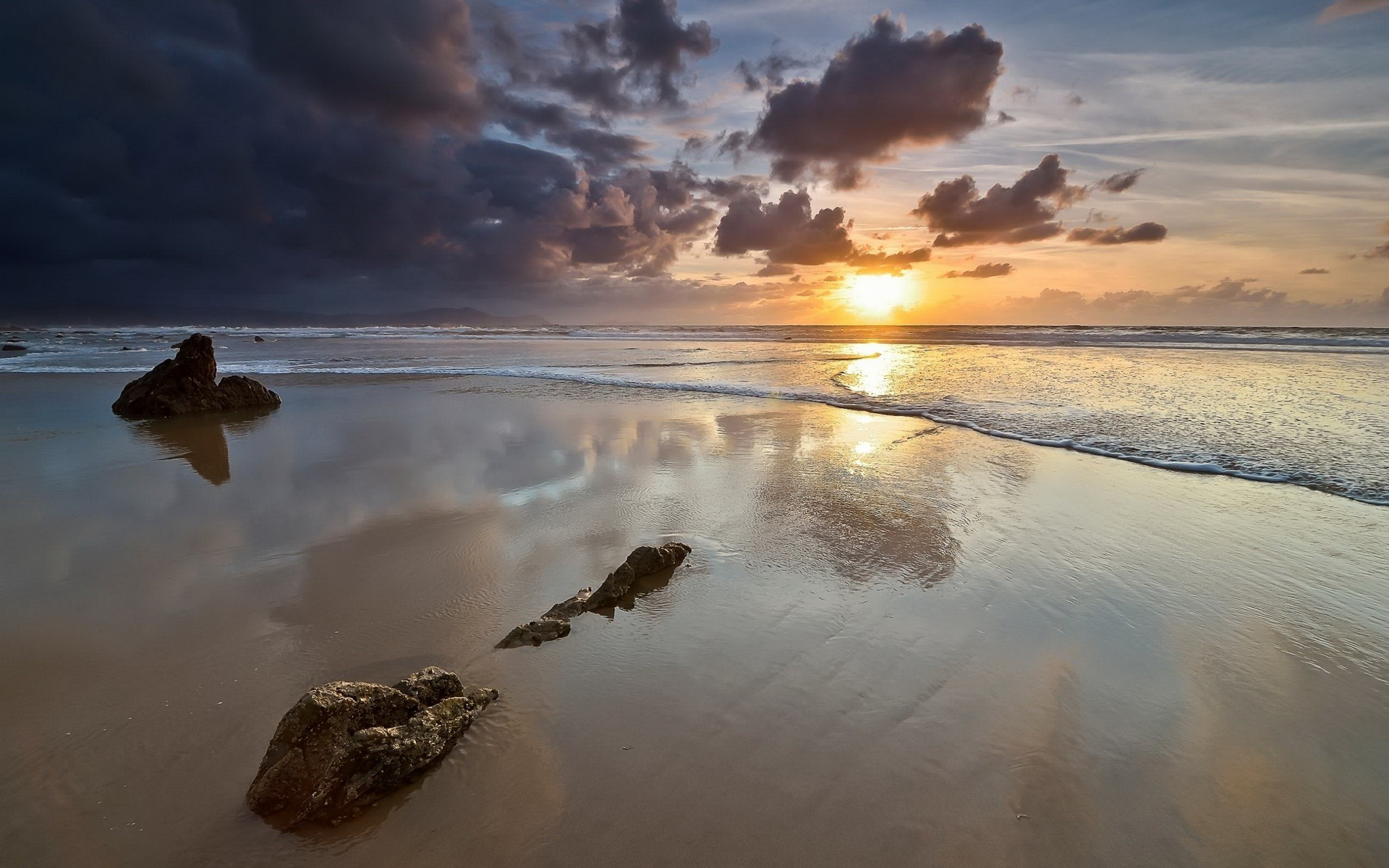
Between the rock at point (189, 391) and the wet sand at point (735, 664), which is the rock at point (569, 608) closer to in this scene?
the wet sand at point (735, 664)

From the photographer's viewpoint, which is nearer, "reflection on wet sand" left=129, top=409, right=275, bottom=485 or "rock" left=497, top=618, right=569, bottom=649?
"rock" left=497, top=618, right=569, bottom=649

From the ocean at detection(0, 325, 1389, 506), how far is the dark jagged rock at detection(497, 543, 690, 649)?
6.96 meters

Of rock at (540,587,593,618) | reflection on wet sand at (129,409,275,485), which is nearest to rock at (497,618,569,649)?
rock at (540,587,593,618)

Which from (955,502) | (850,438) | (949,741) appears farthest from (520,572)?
(850,438)

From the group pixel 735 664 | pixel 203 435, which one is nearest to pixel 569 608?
pixel 735 664

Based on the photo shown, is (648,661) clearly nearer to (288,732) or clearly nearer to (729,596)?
(729,596)

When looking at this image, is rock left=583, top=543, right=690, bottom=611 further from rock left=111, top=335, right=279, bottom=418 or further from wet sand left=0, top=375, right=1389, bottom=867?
rock left=111, top=335, right=279, bottom=418

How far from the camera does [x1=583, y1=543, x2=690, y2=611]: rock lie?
401 centimetres

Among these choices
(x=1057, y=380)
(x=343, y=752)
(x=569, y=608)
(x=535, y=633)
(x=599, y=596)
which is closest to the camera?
(x=343, y=752)

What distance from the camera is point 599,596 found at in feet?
13.1

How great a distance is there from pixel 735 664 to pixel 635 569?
123cm

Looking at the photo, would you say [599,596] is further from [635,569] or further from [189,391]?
[189,391]

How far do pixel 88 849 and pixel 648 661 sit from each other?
2.29m

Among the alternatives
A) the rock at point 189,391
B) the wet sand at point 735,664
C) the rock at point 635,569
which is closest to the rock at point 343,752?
the wet sand at point 735,664
